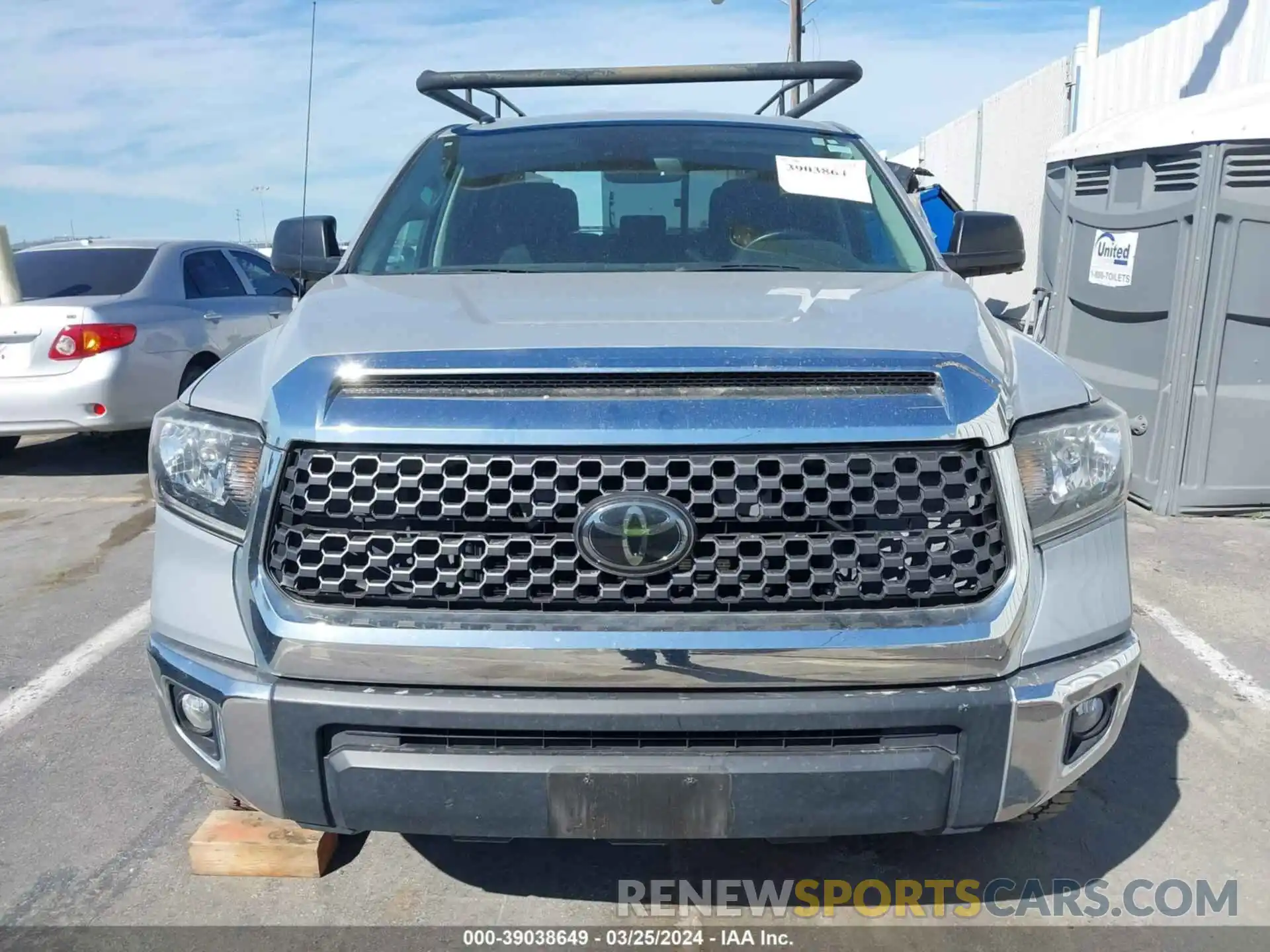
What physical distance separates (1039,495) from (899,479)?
319 mm

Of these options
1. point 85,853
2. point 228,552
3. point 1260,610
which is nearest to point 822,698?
point 228,552

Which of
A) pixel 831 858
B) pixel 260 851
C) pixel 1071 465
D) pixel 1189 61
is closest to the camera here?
pixel 1071 465

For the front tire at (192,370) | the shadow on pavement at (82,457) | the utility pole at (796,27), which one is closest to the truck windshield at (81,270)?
the front tire at (192,370)

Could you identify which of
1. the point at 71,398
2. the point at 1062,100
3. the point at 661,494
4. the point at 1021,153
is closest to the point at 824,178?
the point at 661,494

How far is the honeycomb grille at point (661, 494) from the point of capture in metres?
1.92

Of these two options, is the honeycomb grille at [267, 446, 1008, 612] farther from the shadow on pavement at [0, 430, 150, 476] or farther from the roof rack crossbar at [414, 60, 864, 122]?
the shadow on pavement at [0, 430, 150, 476]

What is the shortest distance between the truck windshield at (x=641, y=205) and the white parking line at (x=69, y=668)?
2008 millimetres

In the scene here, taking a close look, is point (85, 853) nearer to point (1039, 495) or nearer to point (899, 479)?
point (899, 479)

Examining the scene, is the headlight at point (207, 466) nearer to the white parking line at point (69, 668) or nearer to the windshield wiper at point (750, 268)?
the windshield wiper at point (750, 268)

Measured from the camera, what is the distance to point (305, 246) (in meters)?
3.47

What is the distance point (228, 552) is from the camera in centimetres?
205

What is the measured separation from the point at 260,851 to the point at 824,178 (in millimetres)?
2575

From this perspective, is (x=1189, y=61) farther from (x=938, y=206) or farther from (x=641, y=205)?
(x=641, y=205)

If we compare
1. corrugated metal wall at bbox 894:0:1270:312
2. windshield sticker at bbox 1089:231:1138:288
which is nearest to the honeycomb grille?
windshield sticker at bbox 1089:231:1138:288
